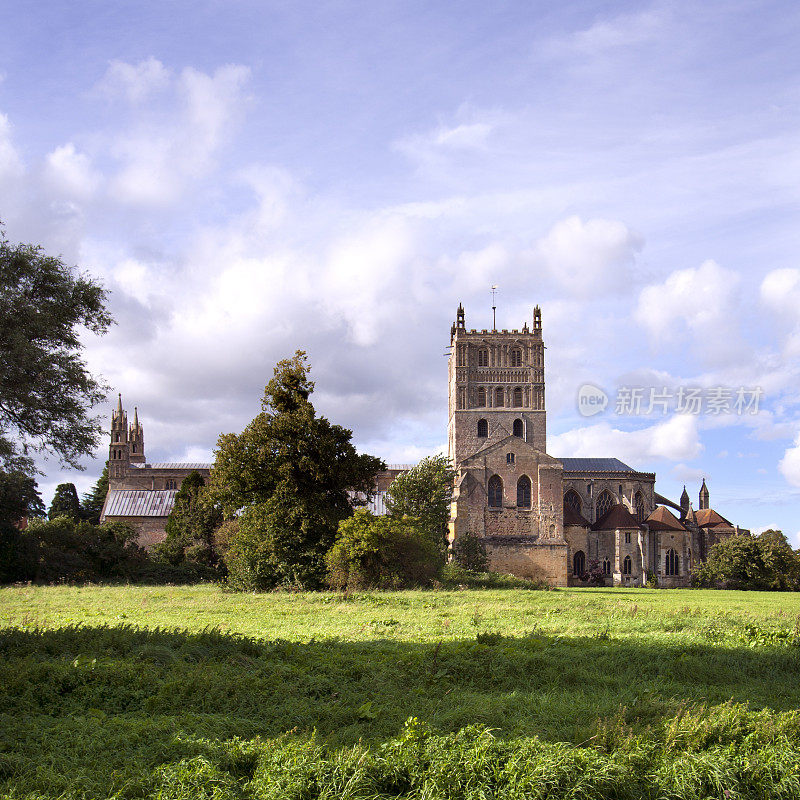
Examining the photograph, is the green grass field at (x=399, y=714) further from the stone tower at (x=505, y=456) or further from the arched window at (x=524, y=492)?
the arched window at (x=524, y=492)

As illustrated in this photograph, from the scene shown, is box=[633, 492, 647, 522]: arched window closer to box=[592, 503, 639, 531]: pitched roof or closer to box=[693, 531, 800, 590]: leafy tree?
box=[592, 503, 639, 531]: pitched roof

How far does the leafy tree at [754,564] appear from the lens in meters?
59.5

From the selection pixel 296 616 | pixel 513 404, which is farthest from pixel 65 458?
pixel 513 404

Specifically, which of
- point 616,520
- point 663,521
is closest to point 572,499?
point 616,520

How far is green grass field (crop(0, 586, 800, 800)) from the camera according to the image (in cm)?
687

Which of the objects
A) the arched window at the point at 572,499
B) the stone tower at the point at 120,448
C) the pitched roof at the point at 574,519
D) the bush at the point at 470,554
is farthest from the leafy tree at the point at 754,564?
the stone tower at the point at 120,448

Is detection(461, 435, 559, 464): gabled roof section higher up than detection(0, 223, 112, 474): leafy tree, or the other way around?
detection(461, 435, 559, 464): gabled roof section

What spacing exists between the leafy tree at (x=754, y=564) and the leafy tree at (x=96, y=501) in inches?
2277

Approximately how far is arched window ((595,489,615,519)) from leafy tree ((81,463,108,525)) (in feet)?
163

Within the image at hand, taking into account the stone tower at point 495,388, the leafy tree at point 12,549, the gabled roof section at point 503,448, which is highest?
the stone tower at point 495,388

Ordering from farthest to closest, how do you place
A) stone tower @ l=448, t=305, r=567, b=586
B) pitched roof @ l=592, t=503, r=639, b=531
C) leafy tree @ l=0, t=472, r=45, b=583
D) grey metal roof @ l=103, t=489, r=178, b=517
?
pitched roof @ l=592, t=503, r=639, b=531
grey metal roof @ l=103, t=489, r=178, b=517
stone tower @ l=448, t=305, r=567, b=586
leafy tree @ l=0, t=472, r=45, b=583

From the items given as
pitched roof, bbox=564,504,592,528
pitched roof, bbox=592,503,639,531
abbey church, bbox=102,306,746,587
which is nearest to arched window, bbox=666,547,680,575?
abbey church, bbox=102,306,746,587

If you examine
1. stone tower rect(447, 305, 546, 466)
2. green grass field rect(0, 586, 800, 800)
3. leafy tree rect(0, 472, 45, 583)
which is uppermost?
stone tower rect(447, 305, 546, 466)

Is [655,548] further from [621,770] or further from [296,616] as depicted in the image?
[621,770]
